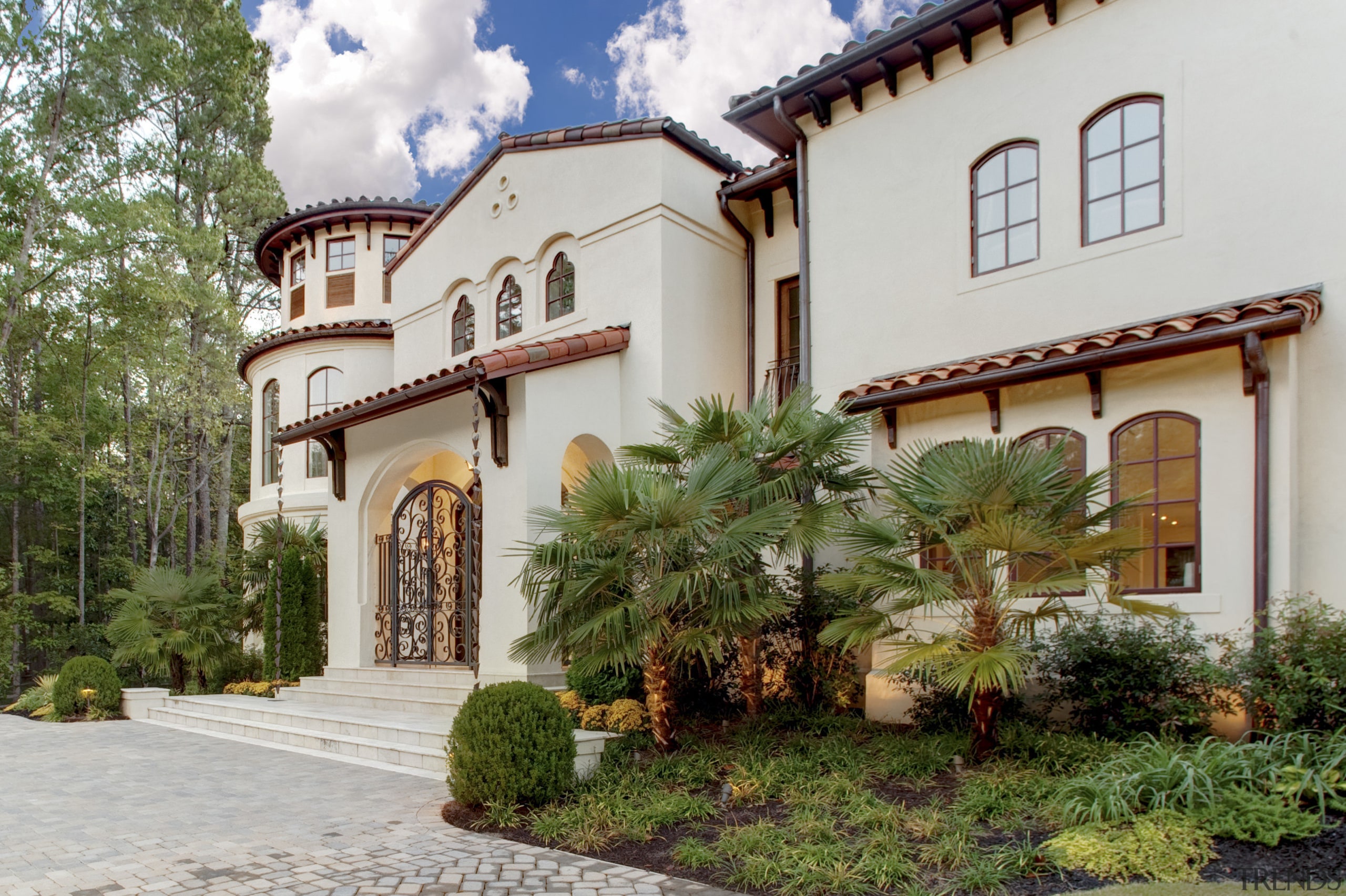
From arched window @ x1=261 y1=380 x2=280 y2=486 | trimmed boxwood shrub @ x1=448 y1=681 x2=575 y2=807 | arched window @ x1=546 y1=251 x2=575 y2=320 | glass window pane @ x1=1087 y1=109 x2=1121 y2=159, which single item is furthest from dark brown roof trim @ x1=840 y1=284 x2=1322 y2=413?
arched window @ x1=261 y1=380 x2=280 y2=486

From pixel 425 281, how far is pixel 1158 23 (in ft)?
37.0

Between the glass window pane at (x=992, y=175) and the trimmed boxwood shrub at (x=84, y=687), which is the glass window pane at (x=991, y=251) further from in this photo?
the trimmed boxwood shrub at (x=84, y=687)

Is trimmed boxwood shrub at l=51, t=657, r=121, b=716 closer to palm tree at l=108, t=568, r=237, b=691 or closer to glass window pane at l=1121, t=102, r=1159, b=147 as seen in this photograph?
palm tree at l=108, t=568, r=237, b=691

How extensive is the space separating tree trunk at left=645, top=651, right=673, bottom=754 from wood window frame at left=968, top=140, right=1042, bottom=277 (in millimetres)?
5491

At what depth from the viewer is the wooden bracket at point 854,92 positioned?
35.9 ft

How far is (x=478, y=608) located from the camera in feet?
39.0

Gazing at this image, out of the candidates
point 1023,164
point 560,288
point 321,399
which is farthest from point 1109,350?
point 321,399

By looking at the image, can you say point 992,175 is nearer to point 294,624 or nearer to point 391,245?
point 294,624

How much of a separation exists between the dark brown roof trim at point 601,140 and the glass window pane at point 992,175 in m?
4.17

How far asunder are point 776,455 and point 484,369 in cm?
376

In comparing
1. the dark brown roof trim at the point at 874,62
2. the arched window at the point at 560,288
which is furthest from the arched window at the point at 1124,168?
the arched window at the point at 560,288

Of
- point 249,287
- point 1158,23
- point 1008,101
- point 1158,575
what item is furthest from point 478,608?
point 249,287

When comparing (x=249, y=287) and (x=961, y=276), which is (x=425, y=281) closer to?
(x=961, y=276)

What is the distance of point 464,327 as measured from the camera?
49.3 ft
